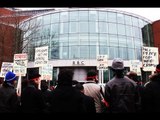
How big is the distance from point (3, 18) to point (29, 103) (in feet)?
95.7

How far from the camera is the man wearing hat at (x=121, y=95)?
13.0 feet

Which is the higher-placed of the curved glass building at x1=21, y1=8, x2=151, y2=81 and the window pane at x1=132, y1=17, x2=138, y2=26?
the window pane at x1=132, y1=17, x2=138, y2=26

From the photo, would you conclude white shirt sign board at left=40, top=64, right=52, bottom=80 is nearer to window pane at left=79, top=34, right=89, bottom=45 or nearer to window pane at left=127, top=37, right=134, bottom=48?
window pane at left=79, top=34, right=89, bottom=45

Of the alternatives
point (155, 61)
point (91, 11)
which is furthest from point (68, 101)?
point (91, 11)

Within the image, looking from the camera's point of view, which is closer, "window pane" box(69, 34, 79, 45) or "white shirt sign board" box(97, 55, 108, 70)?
"white shirt sign board" box(97, 55, 108, 70)

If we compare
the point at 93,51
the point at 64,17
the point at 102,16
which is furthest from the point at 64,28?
the point at 102,16

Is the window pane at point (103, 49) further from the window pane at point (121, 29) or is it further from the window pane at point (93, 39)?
the window pane at point (121, 29)

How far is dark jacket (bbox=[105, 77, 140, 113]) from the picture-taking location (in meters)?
3.97

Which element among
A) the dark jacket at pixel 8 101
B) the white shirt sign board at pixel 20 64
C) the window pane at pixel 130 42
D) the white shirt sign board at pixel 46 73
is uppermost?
the window pane at pixel 130 42

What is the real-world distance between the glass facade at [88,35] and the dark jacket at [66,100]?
36058 millimetres

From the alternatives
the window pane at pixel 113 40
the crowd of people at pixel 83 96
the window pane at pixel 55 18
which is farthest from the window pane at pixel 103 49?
the crowd of people at pixel 83 96

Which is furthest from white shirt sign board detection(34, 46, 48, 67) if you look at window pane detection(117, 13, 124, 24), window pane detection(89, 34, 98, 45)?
window pane detection(117, 13, 124, 24)
